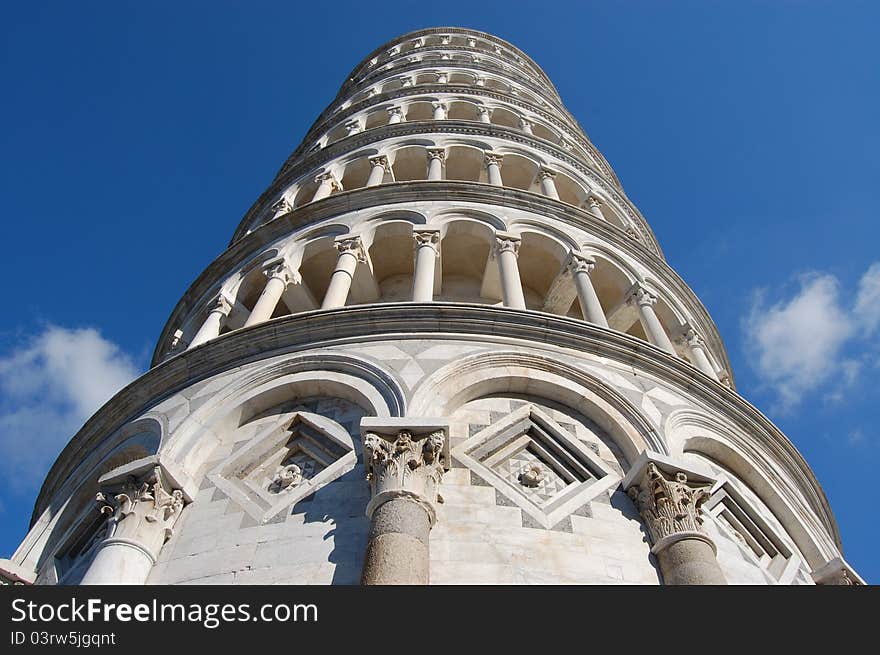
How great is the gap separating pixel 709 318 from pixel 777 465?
6.41 m

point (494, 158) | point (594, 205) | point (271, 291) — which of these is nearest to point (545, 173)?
point (494, 158)

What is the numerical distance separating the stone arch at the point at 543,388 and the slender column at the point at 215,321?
195 inches

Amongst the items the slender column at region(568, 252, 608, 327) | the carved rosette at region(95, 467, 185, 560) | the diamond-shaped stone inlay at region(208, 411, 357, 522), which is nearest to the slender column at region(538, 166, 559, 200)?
the slender column at region(568, 252, 608, 327)

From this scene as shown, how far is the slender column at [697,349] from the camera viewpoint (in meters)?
14.2

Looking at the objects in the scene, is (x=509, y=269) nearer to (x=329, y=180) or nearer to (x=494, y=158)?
(x=494, y=158)

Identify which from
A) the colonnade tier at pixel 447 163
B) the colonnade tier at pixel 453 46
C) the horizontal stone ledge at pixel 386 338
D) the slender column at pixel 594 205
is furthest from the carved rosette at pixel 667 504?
the colonnade tier at pixel 453 46

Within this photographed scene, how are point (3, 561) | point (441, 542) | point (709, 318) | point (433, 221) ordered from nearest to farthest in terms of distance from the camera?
1. point (441, 542)
2. point (3, 561)
3. point (433, 221)
4. point (709, 318)

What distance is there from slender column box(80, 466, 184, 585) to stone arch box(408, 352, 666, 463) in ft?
9.35

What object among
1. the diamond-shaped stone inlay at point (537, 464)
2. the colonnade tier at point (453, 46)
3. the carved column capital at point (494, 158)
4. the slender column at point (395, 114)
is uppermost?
the colonnade tier at point (453, 46)

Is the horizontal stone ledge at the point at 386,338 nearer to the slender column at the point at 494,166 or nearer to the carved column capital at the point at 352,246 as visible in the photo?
the carved column capital at the point at 352,246

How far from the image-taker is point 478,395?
32.0ft

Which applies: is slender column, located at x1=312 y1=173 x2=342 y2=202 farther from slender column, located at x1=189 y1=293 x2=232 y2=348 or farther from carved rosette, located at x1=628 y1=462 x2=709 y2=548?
carved rosette, located at x1=628 y1=462 x2=709 y2=548

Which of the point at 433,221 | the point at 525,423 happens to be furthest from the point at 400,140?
the point at 525,423
